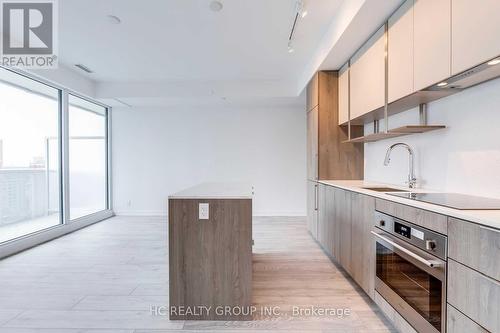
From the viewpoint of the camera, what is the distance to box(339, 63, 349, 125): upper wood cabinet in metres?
3.33

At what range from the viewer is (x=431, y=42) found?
1.79 meters

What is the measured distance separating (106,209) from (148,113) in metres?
2.36

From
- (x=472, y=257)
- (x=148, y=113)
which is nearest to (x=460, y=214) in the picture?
(x=472, y=257)

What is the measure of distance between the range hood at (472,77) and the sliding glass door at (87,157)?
5402 millimetres

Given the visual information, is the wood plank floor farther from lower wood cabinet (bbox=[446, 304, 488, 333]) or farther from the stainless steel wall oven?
lower wood cabinet (bbox=[446, 304, 488, 333])

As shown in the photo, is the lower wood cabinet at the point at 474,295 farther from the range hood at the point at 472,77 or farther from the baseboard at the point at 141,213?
the baseboard at the point at 141,213

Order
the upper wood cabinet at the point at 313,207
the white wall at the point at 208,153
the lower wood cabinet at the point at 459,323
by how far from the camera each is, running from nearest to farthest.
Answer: the lower wood cabinet at the point at 459,323
the upper wood cabinet at the point at 313,207
the white wall at the point at 208,153

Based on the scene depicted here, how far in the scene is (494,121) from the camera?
171 cm

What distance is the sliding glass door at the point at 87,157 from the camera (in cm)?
480

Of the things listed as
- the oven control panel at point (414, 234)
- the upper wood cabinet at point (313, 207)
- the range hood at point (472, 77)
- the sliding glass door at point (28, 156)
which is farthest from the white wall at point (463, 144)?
the sliding glass door at point (28, 156)

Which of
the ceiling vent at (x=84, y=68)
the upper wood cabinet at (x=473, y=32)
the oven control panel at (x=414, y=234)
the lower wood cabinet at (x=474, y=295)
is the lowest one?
the lower wood cabinet at (x=474, y=295)

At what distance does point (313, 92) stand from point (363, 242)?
8.02ft

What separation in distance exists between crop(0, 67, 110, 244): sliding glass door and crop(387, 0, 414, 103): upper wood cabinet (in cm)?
460

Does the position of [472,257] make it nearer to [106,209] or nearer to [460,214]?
[460,214]
